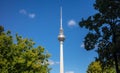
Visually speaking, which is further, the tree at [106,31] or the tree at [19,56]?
the tree at [19,56]

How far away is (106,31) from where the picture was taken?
36062mm

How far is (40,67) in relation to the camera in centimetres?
5122

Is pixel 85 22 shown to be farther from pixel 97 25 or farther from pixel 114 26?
pixel 114 26

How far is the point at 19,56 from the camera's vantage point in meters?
48.2

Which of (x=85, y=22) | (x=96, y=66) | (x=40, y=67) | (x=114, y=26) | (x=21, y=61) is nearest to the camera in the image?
(x=114, y=26)

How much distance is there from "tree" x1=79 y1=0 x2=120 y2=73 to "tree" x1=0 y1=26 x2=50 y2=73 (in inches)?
552

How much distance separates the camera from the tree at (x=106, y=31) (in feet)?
116

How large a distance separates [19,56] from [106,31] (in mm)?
17654

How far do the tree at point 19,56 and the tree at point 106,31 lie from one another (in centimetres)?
1403

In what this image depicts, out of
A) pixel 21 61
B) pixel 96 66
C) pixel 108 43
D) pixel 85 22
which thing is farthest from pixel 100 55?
pixel 96 66

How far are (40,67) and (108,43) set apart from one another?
18.2 metres

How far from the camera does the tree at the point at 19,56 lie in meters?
46.8

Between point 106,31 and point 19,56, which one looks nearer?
point 106,31

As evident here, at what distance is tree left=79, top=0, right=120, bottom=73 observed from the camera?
35.5 m
